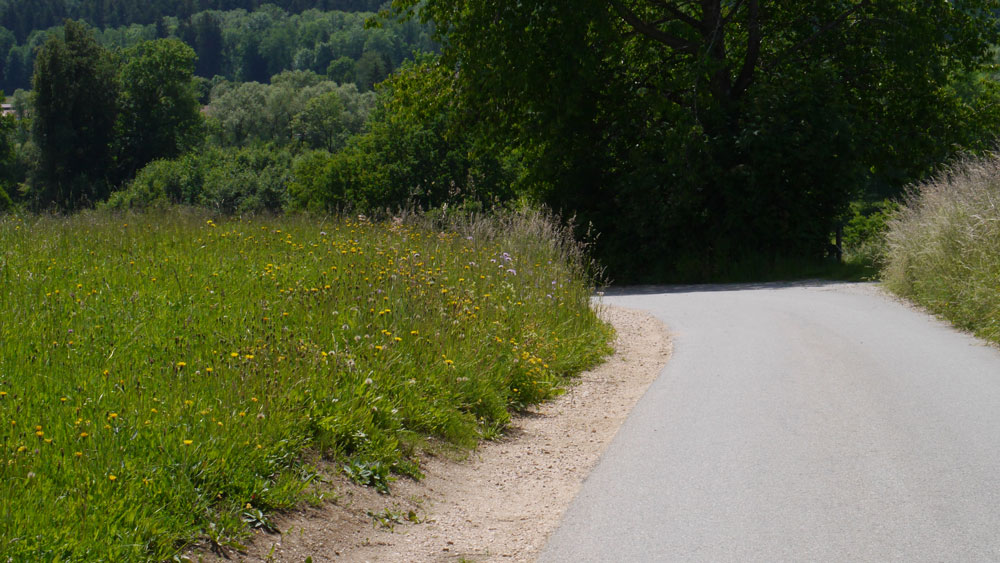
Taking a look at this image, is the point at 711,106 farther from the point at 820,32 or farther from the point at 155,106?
the point at 155,106

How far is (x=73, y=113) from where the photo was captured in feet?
241

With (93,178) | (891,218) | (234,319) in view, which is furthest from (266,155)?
(234,319)

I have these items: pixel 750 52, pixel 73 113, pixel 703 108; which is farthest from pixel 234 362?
pixel 73 113

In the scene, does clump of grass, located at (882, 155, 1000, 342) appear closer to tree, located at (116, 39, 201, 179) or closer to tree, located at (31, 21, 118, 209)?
tree, located at (31, 21, 118, 209)

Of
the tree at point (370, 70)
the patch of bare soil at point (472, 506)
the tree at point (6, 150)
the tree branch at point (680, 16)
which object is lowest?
the tree at point (6, 150)

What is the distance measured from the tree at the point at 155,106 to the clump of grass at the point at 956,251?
224 feet

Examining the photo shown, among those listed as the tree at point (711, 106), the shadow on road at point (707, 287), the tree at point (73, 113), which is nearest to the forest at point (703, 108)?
the tree at point (711, 106)

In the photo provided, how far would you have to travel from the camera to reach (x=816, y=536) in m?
4.70

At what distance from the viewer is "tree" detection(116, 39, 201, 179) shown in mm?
75250

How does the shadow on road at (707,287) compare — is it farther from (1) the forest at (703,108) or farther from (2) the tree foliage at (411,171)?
(2) the tree foliage at (411,171)

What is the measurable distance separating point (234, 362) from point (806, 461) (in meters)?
3.73

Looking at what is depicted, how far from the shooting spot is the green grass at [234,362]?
4.43m

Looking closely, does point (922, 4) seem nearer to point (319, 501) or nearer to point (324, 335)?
point (324, 335)

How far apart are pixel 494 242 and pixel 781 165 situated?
12.3 meters
